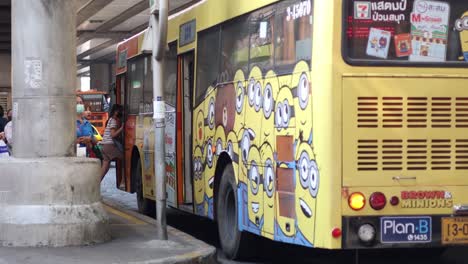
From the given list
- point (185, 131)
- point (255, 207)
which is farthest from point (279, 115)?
point (185, 131)

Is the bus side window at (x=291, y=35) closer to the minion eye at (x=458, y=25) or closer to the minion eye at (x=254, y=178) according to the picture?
the minion eye at (x=254, y=178)

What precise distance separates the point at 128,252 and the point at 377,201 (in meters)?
3.00

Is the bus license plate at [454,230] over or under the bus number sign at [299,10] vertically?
under

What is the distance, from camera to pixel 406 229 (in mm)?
7676

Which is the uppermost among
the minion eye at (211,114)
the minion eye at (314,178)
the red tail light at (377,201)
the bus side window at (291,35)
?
the bus side window at (291,35)

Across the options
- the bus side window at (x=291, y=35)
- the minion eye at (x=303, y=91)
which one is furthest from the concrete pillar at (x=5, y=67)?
Result: the minion eye at (x=303, y=91)

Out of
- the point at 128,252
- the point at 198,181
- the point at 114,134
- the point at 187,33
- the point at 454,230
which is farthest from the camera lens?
the point at 114,134

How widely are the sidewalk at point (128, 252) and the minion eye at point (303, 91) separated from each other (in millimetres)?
2173

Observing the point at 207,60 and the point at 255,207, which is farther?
the point at 207,60

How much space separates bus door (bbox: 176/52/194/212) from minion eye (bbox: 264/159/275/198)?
3158 mm

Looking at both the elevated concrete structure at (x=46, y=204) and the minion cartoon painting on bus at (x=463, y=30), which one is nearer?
the minion cartoon painting on bus at (x=463, y=30)

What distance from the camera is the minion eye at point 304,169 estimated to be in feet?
25.6

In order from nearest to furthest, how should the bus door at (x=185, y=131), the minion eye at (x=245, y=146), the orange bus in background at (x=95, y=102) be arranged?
the minion eye at (x=245, y=146) → the bus door at (x=185, y=131) → the orange bus in background at (x=95, y=102)

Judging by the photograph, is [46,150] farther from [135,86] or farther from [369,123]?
[135,86]
